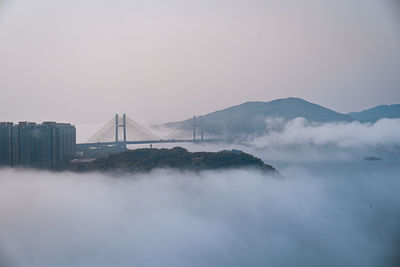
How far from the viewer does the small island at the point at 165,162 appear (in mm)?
11672

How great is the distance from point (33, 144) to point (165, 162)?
3537 millimetres

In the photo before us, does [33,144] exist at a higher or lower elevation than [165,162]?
higher

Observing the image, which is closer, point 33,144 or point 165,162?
point 33,144

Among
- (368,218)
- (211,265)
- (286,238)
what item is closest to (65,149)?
(211,265)

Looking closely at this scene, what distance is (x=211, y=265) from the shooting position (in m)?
8.83

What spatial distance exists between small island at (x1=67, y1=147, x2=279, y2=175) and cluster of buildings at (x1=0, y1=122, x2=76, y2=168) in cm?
58

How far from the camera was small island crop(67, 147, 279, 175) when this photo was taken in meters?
11.7

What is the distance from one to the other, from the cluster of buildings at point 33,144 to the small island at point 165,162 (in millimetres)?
578

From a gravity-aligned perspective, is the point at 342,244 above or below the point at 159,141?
below

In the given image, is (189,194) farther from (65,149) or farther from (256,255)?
(65,149)

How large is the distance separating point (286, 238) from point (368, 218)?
3.18 m

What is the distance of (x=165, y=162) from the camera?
483 inches

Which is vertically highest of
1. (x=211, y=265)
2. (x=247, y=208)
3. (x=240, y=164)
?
(x=240, y=164)

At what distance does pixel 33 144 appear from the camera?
11211mm
